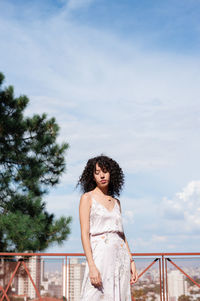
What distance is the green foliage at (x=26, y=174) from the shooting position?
866cm

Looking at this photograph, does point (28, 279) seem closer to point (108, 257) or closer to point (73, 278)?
point (73, 278)

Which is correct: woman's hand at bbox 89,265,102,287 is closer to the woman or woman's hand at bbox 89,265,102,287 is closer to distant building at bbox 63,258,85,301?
the woman

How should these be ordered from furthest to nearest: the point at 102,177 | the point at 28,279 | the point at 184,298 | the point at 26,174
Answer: the point at 26,174 < the point at 28,279 < the point at 184,298 < the point at 102,177

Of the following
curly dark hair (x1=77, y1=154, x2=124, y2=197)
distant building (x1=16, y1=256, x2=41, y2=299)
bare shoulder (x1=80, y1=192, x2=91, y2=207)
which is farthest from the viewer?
distant building (x1=16, y1=256, x2=41, y2=299)

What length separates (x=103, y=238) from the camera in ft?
7.88

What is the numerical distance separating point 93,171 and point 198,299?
2.95 metres

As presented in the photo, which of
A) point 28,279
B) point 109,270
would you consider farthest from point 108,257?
point 28,279

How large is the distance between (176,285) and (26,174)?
565 cm

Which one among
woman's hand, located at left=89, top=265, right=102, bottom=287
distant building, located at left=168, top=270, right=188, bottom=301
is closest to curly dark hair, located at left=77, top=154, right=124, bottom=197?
woman's hand, located at left=89, top=265, right=102, bottom=287

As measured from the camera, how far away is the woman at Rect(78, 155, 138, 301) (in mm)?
2346

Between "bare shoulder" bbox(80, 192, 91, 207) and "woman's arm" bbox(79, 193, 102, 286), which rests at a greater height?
"bare shoulder" bbox(80, 192, 91, 207)

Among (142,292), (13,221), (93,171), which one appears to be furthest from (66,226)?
(93,171)

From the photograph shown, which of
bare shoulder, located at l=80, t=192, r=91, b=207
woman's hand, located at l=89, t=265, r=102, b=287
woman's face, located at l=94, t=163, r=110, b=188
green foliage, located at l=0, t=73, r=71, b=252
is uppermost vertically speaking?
green foliage, located at l=0, t=73, r=71, b=252

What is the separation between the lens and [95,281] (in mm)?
2289
